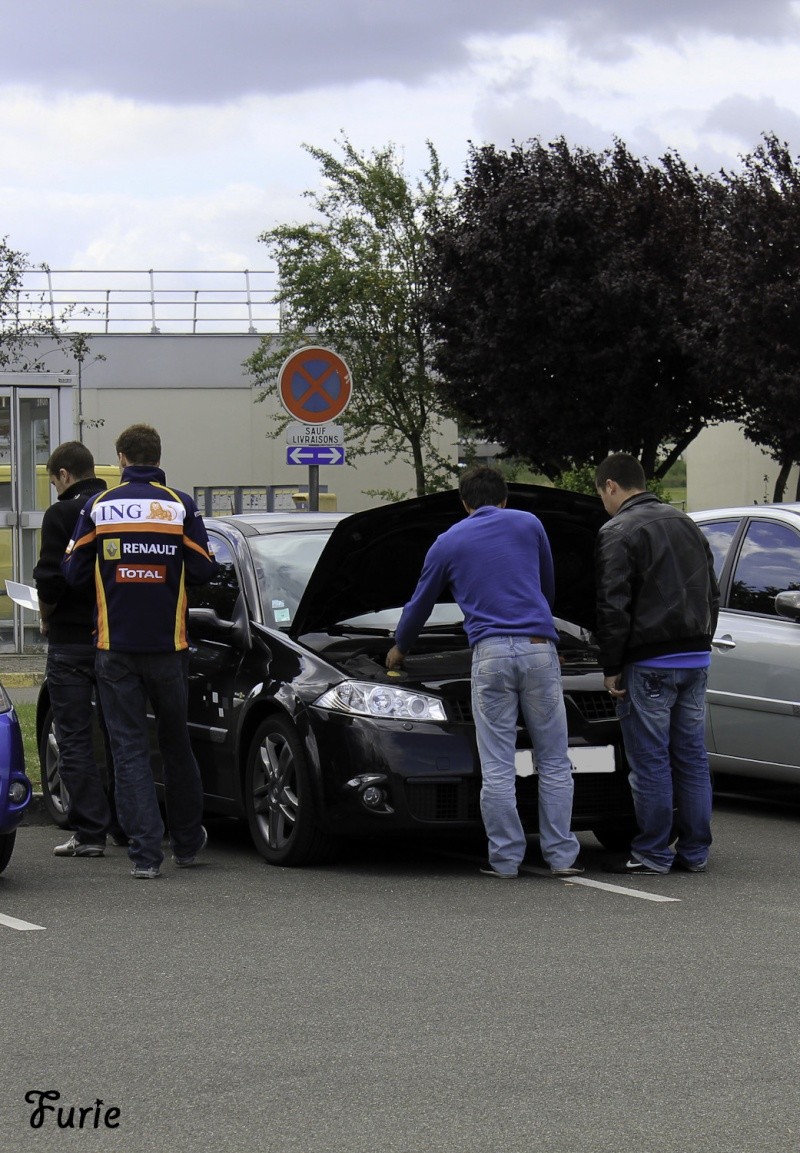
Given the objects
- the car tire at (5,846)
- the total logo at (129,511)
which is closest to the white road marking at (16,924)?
the car tire at (5,846)

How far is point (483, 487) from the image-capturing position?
25.0 feet

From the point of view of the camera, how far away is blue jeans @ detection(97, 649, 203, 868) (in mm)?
7578

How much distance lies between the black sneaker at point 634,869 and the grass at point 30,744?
10.2 feet

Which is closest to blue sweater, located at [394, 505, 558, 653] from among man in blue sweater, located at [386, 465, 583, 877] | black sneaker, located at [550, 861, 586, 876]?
man in blue sweater, located at [386, 465, 583, 877]

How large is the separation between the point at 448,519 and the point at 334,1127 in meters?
4.36

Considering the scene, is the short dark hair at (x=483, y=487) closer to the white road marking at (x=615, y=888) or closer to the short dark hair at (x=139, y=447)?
the short dark hair at (x=139, y=447)

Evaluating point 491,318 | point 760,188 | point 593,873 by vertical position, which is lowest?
point 593,873

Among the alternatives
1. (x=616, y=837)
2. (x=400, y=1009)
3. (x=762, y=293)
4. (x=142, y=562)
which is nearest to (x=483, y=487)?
(x=142, y=562)

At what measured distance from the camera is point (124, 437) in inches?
304

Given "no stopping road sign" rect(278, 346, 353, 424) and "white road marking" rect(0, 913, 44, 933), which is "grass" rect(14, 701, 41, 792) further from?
"no stopping road sign" rect(278, 346, 353, 424)

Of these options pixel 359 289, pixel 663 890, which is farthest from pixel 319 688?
pixel 359 289

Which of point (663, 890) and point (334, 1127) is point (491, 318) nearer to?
point (663, 890)

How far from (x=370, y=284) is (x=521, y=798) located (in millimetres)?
28195

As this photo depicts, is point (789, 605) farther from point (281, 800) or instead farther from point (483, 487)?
point (281, 800)
